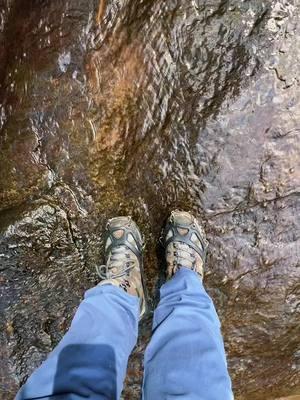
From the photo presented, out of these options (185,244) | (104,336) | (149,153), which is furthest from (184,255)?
(104,336)

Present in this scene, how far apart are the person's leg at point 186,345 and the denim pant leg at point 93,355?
0.38ft

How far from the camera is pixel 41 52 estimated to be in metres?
2.21

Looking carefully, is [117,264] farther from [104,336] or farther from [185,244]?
[104,336]

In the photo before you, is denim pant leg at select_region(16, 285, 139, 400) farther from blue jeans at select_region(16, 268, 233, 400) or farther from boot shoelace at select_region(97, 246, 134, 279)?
boot shoelace at select_region(97, 246, 134, 279)

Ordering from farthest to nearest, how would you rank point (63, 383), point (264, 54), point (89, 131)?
point (89, 131) < point (264, 54) < point (63, 383)

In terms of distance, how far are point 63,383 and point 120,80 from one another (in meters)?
1.36

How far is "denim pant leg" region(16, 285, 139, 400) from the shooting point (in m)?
1.48

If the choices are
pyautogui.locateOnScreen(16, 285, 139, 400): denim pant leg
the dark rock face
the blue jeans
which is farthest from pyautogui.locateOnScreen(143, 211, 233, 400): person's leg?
the dark rock face

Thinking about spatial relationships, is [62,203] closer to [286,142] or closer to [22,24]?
[22,24]

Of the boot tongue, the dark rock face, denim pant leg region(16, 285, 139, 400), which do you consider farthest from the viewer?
the boot tongue

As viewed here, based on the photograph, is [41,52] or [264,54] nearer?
[264,54]

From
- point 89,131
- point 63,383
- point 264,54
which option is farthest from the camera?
point 89,131

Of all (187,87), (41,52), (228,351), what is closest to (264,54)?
(187,87)

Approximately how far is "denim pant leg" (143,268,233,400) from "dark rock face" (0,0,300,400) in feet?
1.35
